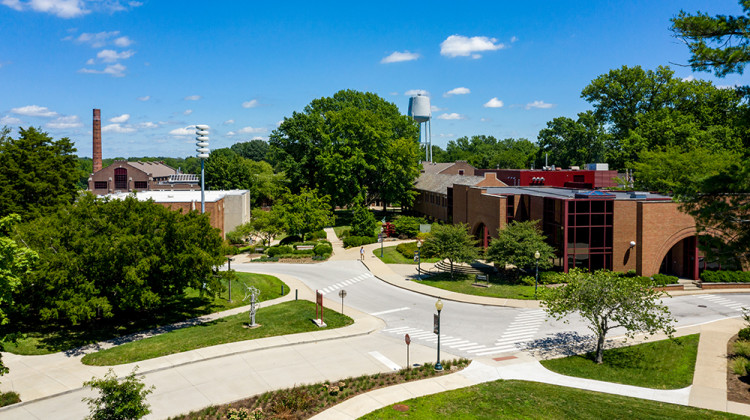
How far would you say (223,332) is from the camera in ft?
86.3

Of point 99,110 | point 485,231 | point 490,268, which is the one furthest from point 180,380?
point 99,110

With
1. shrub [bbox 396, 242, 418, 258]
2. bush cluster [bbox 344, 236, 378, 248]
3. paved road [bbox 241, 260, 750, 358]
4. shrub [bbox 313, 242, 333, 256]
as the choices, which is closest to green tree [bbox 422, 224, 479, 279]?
paved road [bbox 241, 260, 750, 358]

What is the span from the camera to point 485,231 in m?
49.0

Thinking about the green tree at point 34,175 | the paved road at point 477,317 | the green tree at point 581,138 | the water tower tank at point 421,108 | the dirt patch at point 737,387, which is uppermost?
the water tower tank at point 421,108

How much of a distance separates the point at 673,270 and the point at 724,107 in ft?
139

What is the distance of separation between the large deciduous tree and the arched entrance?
1539 inches

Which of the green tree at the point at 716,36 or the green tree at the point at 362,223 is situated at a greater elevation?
the green tree at the point at 716,36

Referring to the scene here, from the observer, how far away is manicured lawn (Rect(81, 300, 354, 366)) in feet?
75.3

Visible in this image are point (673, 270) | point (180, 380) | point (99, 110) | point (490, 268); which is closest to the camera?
point (180, 380)

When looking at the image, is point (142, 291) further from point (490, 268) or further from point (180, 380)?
point (490, 268)

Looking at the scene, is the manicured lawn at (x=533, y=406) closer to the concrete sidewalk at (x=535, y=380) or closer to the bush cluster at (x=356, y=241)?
the concrete sidewalk at (x=535, y=380)

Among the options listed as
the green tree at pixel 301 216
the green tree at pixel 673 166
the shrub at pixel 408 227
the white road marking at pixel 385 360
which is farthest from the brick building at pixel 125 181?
the white road marking at pixel 385 360

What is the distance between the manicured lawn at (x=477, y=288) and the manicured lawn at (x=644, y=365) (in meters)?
10.7

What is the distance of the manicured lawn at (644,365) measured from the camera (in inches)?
830
